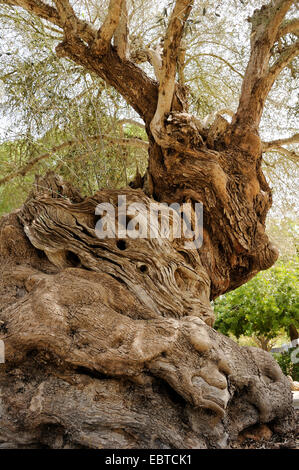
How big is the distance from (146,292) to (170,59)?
9.55 ft

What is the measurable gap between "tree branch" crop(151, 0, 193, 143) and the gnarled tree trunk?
0.02 meters

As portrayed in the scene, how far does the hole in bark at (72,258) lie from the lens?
4.67m

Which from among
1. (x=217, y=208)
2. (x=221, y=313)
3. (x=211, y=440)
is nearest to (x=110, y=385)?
(x=211, y=440)

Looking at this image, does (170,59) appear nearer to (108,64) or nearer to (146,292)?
(108,64)

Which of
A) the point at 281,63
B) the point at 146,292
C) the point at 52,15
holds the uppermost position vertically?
the point at 52,15

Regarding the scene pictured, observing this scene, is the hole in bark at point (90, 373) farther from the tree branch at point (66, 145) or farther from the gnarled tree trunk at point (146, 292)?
the tree branch at point (66, 145)

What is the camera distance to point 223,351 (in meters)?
4.11

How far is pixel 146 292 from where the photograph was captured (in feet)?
14.5

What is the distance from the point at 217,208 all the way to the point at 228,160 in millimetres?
696

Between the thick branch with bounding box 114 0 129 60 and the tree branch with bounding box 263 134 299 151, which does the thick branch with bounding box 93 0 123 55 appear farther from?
the tree branch with bounding box 263 134 299 151

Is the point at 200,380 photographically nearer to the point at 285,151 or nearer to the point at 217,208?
the point at 217,208

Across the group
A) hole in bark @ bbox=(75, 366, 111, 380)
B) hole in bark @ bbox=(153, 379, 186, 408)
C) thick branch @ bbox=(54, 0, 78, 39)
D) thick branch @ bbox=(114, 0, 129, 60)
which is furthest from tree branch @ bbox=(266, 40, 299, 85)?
hole in bark @ bbox=(75, 366, 111, 380)

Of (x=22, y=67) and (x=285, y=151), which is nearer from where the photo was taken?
(x=22, y=67)

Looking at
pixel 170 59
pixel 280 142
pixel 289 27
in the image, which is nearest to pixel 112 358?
pixel 170 59
